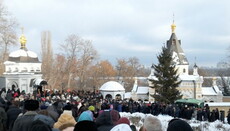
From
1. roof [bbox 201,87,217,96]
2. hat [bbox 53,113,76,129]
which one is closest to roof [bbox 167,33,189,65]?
roof [bbox 201,87,217,96]

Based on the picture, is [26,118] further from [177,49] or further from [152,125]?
[177,49]

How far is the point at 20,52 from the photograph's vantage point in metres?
40.1

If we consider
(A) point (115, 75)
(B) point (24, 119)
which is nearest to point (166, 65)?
(B) point (24, 119)

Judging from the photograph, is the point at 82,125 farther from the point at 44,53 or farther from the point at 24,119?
the point at 44,53

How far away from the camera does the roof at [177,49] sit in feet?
225

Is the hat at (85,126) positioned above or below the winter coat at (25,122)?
above

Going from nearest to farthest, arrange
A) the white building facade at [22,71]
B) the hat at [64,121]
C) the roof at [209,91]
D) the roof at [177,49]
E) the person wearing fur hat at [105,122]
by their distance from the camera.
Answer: the person wearing fur hat at [105,122] < the hat at [64,121] < the white building facade at [22,71] < the roof at [209,91] < the roof at [177,49]

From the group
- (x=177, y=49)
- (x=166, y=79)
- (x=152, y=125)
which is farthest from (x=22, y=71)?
(x=177, y=49)

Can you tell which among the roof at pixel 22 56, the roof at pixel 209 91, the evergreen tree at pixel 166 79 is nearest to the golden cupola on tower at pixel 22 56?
the roof at pixel 22 56

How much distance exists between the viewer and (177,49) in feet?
230

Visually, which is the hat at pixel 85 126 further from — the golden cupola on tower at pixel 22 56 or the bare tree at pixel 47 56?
the bare tree at pixel 47 56

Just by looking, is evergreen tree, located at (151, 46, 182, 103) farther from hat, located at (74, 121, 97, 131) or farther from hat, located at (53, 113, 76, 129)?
hat, located at (74, 121, 97, 131)

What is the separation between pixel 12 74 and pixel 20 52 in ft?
9.63

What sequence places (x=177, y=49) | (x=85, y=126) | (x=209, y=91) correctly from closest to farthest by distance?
(x=85, y=126) → (x=209, y=91) → (x=177, y=49)
